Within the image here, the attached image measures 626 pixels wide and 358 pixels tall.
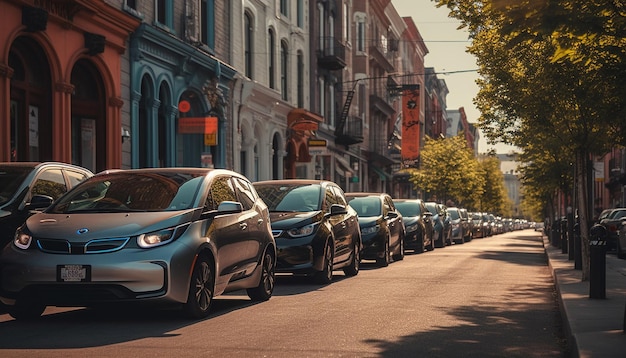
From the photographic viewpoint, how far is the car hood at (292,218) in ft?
50.6

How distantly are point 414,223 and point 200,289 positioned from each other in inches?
751

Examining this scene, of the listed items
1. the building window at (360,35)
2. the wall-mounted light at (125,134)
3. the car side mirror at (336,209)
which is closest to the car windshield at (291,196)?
the car side mirror at (336,209)

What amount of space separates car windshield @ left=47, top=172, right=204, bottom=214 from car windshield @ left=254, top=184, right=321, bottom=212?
4946 millimetres

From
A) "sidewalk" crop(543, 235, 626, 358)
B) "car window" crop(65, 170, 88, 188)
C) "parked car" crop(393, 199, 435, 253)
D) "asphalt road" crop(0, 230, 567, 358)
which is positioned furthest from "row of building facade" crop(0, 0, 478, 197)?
"sidewalk" crop(543, 235, 626, 358)

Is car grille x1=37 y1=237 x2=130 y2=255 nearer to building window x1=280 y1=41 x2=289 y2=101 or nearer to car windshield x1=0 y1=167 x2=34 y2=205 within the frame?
car windshield x1=0 y1=167 x2=34 y2=205

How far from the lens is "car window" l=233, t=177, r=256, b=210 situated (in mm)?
12531

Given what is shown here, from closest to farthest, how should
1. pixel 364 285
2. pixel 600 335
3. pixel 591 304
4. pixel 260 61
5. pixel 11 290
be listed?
pixel 600 335, pixel 11 290, pixel 591 304, pixel 364 285, pixel 260 61

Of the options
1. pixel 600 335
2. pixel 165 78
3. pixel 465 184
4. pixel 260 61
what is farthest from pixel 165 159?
pixel 465 184

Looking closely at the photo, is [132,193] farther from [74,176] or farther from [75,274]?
[74,176]

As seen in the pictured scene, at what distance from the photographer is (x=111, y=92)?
24188 mm

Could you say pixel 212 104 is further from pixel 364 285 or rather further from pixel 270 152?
pixel 364 285

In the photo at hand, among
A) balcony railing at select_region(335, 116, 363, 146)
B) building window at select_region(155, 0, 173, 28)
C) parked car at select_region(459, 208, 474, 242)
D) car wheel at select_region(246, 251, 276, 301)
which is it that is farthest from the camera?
balcony railing at select_region(335, 116, 363, 146)

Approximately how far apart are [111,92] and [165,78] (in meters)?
3.78

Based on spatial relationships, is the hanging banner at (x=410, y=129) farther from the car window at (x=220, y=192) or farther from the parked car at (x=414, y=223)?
the car window at (x=220, y=192)
